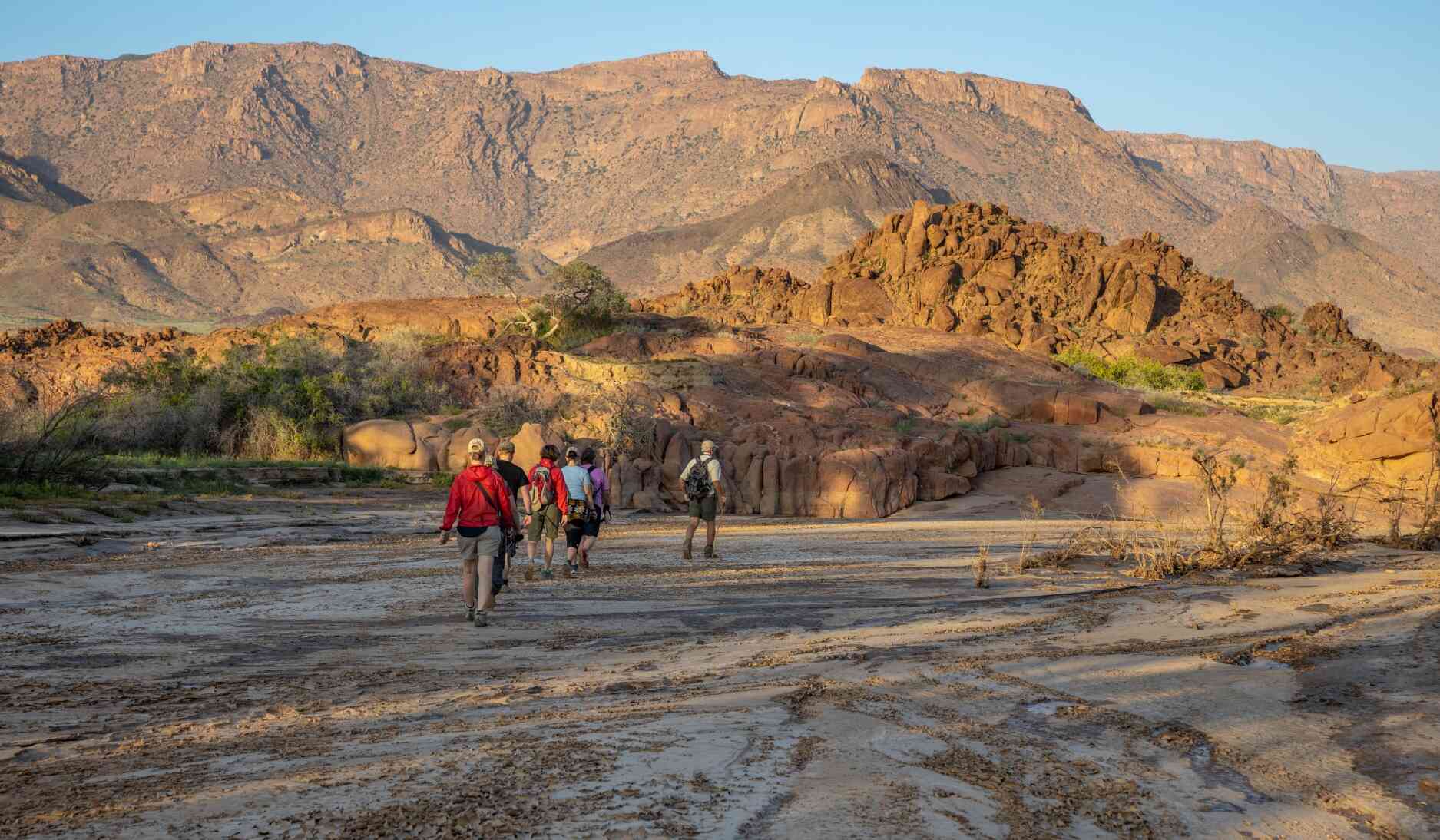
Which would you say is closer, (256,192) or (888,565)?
(888,565)

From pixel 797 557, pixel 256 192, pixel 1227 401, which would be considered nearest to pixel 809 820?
pixel 797 557

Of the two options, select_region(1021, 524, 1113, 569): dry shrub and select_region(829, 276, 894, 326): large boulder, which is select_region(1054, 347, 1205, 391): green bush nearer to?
select_region(829, 276, 894, 326): large boulder

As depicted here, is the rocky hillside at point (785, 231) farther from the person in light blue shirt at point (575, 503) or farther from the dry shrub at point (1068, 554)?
the person in light blue shirt at point (575, 503)

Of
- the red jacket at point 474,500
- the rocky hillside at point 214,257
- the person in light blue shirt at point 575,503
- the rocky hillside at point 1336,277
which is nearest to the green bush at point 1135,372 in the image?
the person in light blue shirt at point 575,503

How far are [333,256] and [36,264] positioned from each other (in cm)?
3071

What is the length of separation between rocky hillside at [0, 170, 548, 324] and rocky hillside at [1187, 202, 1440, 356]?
273ft

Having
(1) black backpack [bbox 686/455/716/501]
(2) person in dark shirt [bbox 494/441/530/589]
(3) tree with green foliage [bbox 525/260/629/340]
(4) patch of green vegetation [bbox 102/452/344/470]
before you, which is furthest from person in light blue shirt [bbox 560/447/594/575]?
(3) tree with green foliage [bbox 525/260/629/340]

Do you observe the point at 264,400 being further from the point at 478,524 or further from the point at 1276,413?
the point at 1276,413

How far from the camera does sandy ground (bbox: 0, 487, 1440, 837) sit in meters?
5.14

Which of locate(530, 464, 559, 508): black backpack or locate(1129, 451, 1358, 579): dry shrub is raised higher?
locate(530, 464, 559, 508): black backpack

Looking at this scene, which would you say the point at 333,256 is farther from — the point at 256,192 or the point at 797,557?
the point at 797,557

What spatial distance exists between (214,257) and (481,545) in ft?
461

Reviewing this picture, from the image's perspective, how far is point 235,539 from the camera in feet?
55.3

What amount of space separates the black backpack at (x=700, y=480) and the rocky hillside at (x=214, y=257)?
102854 mm
